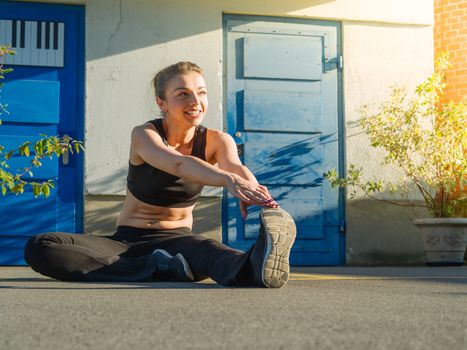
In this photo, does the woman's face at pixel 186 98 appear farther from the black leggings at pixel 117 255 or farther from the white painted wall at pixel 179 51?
the white painted wall at pixel 179 51

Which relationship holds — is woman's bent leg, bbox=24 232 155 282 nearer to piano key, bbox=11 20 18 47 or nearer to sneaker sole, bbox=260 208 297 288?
sneaker sole, bbox=260 208 297 288

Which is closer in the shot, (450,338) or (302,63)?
(450,338)

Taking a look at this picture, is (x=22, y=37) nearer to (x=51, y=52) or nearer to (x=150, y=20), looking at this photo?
(x=51, y=52)

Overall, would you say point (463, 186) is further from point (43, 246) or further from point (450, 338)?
point (450, 338)

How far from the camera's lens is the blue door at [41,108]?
683 centimetres

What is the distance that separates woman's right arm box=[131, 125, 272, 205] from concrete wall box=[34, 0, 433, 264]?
3242 millimetres

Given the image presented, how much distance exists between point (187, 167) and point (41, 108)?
3.80 metres

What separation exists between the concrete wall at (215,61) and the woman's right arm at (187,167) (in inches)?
128

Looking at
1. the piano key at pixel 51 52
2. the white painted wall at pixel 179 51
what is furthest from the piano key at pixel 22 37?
the white painted wall at pixel 179 51

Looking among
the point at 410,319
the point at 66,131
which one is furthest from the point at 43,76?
the point at 410,319

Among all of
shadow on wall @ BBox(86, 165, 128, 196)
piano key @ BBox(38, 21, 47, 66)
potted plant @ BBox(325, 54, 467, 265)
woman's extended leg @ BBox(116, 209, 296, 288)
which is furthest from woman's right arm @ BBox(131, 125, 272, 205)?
potted plant @ BBox(325, 54, 467, 265)

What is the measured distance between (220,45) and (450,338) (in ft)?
19.4

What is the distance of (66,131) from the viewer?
22.9 ft

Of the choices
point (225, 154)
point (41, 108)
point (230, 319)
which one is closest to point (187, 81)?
point (225, 154)
